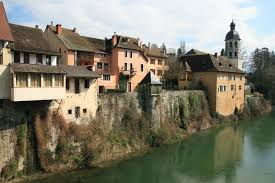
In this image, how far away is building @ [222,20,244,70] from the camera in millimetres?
80438

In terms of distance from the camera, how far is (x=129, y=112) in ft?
121

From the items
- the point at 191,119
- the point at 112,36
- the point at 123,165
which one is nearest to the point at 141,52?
the point at 112,36

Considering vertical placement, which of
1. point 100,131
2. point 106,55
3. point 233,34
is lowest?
point 100,131

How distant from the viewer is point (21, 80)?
2509 cm

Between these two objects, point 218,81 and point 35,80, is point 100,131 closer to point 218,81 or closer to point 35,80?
point 35,80

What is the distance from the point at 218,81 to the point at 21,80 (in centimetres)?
3877

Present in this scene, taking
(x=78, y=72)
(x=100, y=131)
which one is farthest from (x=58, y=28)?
(x=100, y=131)

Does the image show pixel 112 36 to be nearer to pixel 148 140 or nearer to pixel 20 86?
pixel 148 140

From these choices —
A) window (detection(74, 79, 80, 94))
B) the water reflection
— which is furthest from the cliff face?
window (detection(74, 79, 80, 94))

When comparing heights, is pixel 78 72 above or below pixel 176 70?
below

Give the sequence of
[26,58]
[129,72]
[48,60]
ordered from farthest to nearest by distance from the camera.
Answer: [129,72] → [48,60] → [26,58]

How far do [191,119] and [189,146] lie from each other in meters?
9.28

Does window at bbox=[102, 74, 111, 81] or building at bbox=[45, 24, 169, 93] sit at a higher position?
building at bbox=[45, 24, 169, 93]

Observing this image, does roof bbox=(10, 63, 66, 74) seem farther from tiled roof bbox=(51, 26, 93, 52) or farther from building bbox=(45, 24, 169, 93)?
tiled roof bbox=(51, 26, 93, 52)
